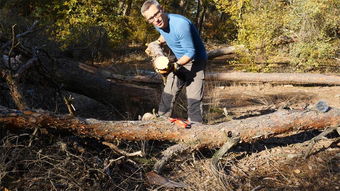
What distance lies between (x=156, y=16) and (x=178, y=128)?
1209mm

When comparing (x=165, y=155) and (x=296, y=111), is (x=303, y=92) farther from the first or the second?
(x=165, y=155)

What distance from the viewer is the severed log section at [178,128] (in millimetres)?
2637

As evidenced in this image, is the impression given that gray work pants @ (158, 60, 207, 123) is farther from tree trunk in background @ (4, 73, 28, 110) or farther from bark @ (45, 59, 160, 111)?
tree trunk in background @ (4, 73, 28, 110)

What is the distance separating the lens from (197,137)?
2.96 meters

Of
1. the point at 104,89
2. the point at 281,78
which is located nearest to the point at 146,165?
the point at 104,89

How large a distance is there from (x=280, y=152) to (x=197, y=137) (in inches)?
42.4

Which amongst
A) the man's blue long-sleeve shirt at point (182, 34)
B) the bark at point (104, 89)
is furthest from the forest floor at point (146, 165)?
the bark at point (104, 89)

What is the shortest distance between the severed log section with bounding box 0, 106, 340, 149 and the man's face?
1.08 m

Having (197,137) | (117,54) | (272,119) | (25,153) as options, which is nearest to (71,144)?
(25,153)

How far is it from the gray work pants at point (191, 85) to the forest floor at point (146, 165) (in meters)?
0.55

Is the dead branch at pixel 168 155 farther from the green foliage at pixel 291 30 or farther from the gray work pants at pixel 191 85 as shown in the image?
the green foliage at pixel 291 30

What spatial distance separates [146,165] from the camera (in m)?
2.85

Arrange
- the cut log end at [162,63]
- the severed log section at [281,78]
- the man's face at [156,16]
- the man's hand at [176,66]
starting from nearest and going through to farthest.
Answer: the man's face at [156,16], the cut log end at [162,63], the man's hand at [176,66], the severed log section at [281,78]

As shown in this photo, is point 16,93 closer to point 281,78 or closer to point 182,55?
point 182,55
